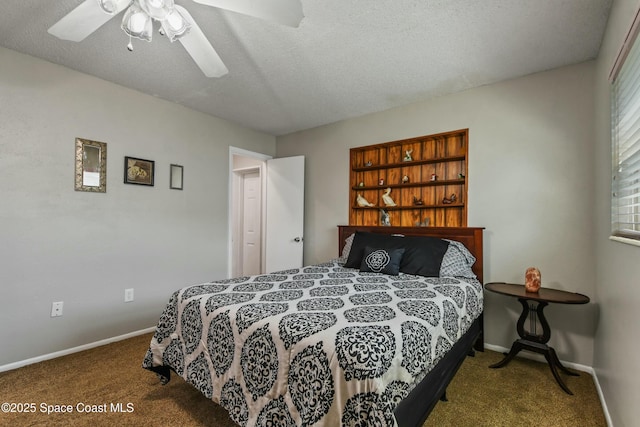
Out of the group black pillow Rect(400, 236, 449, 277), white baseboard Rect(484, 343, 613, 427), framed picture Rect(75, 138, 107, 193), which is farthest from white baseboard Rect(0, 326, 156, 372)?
white baseboard Rect(484, 343, 613, 427)

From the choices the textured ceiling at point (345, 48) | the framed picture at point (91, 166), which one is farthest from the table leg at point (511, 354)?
the framed picture at point (91, 166)

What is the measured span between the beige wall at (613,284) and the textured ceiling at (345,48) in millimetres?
314

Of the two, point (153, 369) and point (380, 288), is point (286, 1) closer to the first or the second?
point (380, 288)

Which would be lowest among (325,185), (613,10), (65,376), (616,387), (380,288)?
(65,376)

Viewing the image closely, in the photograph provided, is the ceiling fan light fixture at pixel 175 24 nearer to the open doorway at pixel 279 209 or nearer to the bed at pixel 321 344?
the bed at pixel 321 344

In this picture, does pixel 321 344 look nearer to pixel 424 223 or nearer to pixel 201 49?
pixel 201 49

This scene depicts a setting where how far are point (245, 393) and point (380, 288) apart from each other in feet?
3.43

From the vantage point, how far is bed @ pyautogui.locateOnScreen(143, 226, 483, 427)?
1.16 metres

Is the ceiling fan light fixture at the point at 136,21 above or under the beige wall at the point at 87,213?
above

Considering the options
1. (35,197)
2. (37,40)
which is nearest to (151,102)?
(37,40)

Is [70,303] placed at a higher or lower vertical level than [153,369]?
higher

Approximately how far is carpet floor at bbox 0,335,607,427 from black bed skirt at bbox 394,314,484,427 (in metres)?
0.23

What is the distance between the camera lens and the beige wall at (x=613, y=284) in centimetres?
134

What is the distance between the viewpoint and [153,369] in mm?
1982
